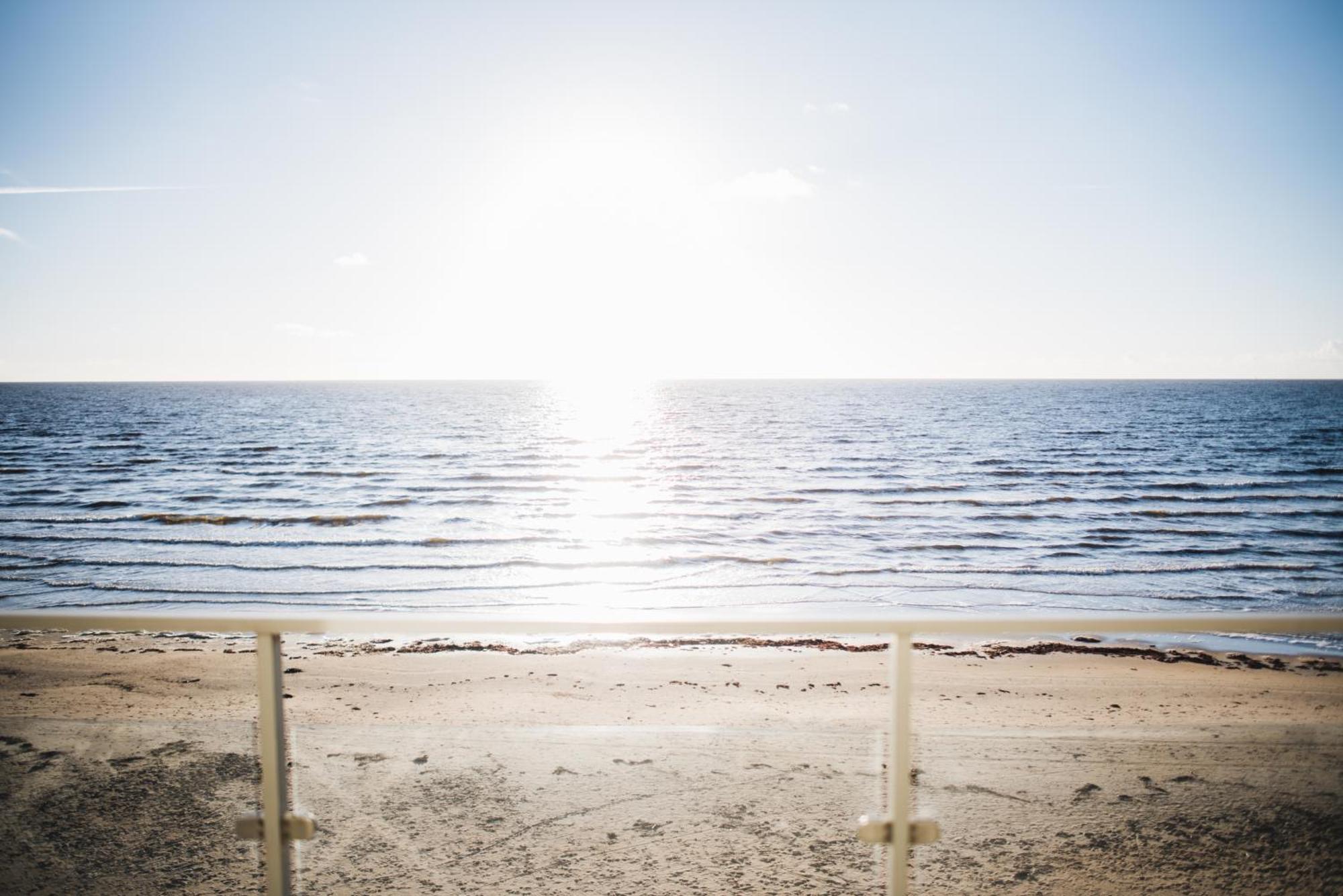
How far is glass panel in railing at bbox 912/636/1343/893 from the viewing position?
213 centimetres

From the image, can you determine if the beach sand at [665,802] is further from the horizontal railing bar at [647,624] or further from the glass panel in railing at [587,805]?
the horizontal railing bar at [647,624]

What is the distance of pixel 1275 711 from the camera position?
275cm

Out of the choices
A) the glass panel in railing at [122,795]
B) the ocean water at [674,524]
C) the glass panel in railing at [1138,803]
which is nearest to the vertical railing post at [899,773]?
the glass panel in railing at [1138,803]

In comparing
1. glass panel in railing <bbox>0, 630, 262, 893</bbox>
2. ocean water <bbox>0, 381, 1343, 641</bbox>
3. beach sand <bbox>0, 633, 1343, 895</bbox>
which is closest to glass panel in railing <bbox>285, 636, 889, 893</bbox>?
beach sand <bbox>0, 633, 1343, 895</bbox>

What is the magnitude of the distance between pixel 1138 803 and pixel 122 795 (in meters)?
3.69

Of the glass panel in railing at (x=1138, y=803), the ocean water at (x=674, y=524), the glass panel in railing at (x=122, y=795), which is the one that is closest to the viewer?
the glass panel in railing at (x=1138, y=803)

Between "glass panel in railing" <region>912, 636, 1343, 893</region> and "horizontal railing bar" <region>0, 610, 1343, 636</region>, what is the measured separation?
340mm

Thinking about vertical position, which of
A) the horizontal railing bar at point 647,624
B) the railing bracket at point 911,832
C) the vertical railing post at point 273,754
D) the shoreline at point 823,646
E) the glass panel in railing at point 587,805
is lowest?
the shoreline at point 823,646

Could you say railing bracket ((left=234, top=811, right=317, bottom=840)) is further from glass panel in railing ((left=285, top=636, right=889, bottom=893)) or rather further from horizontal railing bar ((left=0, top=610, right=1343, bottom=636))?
horizontal railing bar ((left=0, top=610, right=1343, bottom=636))

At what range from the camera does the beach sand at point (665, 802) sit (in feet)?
7.40

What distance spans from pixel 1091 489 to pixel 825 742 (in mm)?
25370

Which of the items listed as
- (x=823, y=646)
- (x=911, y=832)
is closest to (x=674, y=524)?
(x=823, y=646)

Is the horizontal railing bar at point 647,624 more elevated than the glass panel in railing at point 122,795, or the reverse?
the horizontal railing bar at point 647,624

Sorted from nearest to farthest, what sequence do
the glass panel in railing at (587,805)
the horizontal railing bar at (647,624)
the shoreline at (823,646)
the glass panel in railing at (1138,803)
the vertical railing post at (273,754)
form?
the horizontal railing bar at (647,624) < the vertical railing post at (273,754) < the glass panel in railing at (1138,803) < the glass panel in railing at (587,805) < the shoreline at (823,646)
